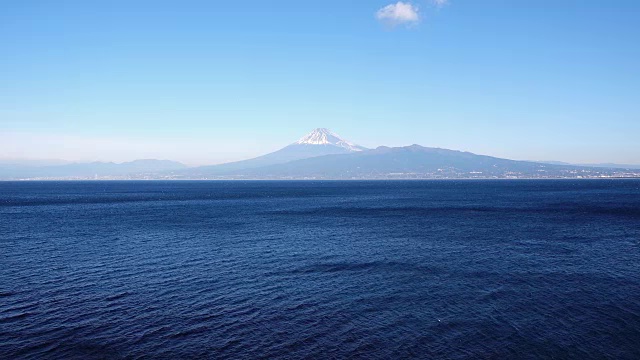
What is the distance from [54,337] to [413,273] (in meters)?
28.1

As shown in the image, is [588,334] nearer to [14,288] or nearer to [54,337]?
[54,337]

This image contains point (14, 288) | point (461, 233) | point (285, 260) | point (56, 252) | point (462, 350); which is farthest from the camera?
point (461, 233)

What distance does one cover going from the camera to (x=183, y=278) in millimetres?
41031

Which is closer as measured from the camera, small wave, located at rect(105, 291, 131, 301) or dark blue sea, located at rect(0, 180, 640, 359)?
dark blue sea, located at rect(0, 180, 640, 359)

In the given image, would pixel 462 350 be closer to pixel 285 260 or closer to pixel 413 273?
pixel 413 273

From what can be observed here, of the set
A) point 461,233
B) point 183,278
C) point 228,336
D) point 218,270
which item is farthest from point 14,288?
point 461,233

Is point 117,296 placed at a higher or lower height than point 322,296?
higher

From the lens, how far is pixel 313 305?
3272cm

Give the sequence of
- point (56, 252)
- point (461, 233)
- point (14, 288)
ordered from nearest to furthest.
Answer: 1. point (14, 288)
2. point (56, 252)
3. point (461, 233)

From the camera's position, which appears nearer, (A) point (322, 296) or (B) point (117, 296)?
(A) point (322, 296)

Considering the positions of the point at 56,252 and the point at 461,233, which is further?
the point at 461,233

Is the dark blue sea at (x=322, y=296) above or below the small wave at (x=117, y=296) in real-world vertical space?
below

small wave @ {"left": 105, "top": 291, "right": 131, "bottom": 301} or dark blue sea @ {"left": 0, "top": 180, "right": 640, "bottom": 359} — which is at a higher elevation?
small wave @ {"left": 105, "top": 291, "right": 131, "bottom": 301}

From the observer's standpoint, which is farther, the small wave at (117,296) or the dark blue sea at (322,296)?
the small wave at (117,296)
